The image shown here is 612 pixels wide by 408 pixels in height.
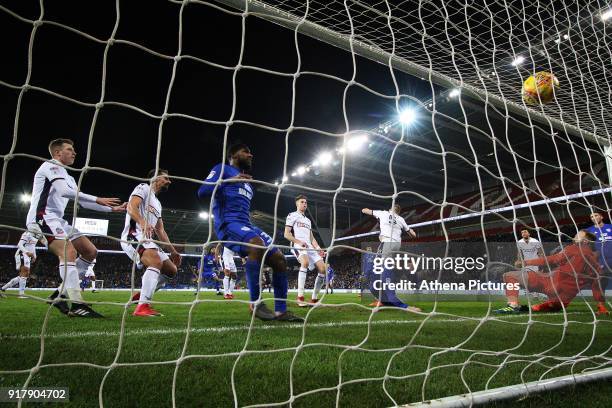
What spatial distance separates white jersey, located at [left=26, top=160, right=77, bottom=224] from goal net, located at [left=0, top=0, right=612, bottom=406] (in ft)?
3.18

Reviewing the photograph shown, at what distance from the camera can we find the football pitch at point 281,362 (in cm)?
144

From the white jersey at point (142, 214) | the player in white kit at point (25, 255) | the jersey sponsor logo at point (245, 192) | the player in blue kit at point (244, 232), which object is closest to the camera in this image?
the player in blue kit at point (244, 232)

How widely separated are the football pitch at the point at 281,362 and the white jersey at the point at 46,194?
3.80ft

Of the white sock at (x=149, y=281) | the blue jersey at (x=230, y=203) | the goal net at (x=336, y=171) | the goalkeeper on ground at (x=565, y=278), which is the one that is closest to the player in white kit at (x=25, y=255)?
the goal net at (x=336, y=171)

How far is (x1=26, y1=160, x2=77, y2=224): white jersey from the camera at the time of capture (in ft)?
12.7

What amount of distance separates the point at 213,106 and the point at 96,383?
13120 millimetres

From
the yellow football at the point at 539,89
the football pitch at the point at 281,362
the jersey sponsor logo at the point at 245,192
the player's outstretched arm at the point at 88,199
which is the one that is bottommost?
the football pitch at the point at 281,362

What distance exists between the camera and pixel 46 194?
3.96m

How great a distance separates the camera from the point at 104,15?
8.56 meters

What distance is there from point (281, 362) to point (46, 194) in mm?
3388

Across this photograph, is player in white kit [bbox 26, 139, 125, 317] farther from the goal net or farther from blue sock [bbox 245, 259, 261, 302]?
blue sock [bbox 245, 259, 261, 302]

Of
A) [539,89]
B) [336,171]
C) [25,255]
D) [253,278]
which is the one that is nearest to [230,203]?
[253,278]

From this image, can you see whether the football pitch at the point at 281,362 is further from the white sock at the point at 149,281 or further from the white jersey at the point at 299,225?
the white jersey at the point at 299,225

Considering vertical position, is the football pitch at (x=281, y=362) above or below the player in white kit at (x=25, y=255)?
below
